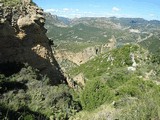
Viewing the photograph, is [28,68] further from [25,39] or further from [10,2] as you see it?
[10,2]

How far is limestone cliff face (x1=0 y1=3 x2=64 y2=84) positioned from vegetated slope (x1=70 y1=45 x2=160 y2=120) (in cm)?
699

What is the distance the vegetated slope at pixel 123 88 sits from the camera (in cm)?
2055

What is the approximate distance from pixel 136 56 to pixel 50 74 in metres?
46.3

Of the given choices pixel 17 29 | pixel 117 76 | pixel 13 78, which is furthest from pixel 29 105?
→ pixel 117 76

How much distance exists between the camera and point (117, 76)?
219 ft

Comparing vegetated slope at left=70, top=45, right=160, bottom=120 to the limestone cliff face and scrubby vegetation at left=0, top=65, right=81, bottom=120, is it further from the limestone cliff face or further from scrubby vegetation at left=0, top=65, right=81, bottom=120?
the limestone cliff face

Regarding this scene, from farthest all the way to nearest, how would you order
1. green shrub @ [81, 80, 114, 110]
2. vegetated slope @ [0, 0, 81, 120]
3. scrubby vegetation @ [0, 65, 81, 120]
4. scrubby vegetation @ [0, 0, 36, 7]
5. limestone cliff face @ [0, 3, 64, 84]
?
green shrub @ [81, 80, 114, 110]
scrubby vegetation @ [0, 0, 36, 7]
limestone cliff face @ [0, 3, 64, 84]
vegetated slope @ [0, 0, 81, 120]
scrubby vegetation @ [0, 65, 81, 120]

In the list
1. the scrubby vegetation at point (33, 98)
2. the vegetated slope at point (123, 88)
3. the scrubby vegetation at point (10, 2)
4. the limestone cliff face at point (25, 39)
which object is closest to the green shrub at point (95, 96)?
the vegetated slope at point (123, 88)

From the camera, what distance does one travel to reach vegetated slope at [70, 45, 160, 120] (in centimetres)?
2055

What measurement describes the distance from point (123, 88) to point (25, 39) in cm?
1488

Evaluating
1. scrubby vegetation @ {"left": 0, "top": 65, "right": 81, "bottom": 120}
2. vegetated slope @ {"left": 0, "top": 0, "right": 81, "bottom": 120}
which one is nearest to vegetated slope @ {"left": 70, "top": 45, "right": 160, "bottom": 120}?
scrubby vegetation @ {"left": 0, "top": 65, "right": 81, "bottom": 120}

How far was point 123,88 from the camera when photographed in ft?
169

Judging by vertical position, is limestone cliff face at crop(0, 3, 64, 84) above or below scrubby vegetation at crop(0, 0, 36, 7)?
below

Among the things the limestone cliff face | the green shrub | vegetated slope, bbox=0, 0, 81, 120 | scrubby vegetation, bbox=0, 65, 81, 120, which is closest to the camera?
scrubby vegetation, bbox=0, 65, 81, 120
